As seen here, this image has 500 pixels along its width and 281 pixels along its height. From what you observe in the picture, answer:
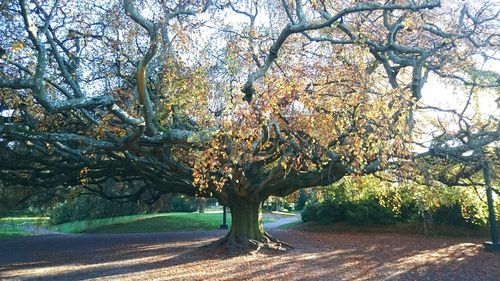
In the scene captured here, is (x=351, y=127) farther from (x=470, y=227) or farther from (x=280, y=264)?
(x=470, y=227)

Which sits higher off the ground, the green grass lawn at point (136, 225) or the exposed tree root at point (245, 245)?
the green grass lawn at point (136, 225)

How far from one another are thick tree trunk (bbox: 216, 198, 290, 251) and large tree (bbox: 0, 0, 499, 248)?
0.22 metres

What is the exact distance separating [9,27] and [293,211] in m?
42.3

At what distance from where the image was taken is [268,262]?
12.0 meters

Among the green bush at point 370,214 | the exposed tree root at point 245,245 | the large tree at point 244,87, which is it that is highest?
the large tree at point 244,87

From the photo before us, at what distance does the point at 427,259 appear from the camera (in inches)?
500

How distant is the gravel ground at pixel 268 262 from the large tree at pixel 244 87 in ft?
7.21

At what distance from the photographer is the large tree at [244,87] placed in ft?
26.8

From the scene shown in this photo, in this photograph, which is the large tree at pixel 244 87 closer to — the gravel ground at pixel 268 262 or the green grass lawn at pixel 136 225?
the gravel ground at pixel 268 262

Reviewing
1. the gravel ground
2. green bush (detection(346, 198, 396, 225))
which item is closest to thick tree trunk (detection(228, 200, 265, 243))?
the gravel ground

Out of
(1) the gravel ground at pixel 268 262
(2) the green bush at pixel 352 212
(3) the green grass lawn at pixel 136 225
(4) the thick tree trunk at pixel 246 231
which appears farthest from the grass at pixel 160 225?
(4) the thick tree trunk at pixel 246 231

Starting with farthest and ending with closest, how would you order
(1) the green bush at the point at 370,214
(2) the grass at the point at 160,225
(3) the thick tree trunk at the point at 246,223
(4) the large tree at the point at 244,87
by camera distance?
(2) the grass at the point at 160,225, (1) the green bush at the point at 370,214, (3) the thick tree trunk at the point at 246,223, (4) the large tree at the point at 244,87


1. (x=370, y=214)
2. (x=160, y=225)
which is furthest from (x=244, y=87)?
(x=160, y=225)

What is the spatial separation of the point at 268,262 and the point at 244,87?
6.15m
